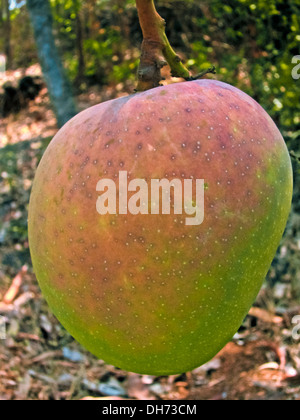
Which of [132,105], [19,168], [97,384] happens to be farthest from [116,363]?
[19,168]

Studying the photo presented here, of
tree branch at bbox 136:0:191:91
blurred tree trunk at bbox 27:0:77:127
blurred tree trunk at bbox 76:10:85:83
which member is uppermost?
tree branch at bbox 136:0:191:91

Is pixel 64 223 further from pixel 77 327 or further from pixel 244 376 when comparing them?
pixel 244 376

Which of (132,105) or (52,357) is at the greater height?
(132,105)

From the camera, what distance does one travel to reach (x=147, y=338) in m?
0.60

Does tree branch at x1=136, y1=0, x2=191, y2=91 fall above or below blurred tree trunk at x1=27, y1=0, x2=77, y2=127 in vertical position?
above

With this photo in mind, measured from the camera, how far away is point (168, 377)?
1.58 m

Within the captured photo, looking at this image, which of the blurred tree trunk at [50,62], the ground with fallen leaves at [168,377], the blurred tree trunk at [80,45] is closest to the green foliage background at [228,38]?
the blurred tree trunk at [80,45]

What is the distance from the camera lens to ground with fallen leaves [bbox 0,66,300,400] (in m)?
1.45

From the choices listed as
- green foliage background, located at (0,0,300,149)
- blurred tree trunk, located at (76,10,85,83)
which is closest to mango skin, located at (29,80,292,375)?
green foliage background, located at (0,0,300,149)

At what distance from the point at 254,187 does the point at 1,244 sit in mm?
1875

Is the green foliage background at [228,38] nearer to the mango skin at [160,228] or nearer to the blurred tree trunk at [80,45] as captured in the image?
the blurred tree trunk at [80,45]

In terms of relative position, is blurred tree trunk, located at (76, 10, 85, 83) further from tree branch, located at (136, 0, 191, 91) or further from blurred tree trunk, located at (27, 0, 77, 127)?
tree branch, located at (136, 0, 191, 91)

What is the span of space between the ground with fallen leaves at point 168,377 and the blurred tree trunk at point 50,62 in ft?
2.70

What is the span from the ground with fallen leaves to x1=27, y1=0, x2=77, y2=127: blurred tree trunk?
82cm
